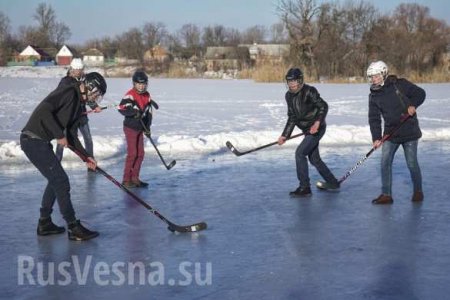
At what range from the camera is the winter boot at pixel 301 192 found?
19.6 ft

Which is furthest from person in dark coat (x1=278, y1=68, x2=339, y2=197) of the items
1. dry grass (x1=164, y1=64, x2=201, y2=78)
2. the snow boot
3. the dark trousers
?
dry grass (x1=164, y1=64, x2=201, y2=78)

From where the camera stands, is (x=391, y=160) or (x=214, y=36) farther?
(x=214, y=36)

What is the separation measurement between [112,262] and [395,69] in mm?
30706

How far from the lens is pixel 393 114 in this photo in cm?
554

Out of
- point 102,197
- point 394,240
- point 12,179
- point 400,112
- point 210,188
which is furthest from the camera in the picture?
point 12,179

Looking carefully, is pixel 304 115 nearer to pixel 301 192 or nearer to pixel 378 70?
pixel 301 192

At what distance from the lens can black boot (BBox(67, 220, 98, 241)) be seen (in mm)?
4441

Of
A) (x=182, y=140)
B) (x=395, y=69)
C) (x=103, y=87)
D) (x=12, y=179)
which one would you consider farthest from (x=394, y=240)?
(x=395, y=69)

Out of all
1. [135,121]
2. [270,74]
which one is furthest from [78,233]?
[270,74]

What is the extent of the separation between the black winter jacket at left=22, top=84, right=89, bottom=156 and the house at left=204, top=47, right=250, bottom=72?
4004 centimetres

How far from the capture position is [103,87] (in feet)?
14.7

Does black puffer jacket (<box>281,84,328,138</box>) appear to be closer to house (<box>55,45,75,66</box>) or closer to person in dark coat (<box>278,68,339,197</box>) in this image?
person in dark coat (<box>278,68,339,197</box>)

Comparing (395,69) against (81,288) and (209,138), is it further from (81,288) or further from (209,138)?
(81,288)

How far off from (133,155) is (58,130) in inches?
93.0
